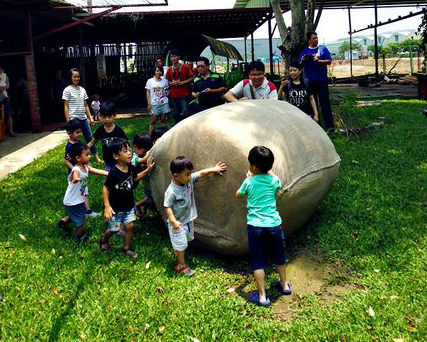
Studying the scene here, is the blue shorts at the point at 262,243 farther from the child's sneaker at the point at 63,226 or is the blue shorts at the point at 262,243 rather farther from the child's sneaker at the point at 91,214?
the child's sneaker at the point at 91,214

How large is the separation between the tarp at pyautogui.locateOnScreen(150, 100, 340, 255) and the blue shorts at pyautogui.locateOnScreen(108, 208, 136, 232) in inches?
13.5

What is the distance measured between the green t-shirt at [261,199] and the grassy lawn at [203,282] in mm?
608

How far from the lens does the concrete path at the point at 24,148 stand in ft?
27.6

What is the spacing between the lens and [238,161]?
12.7ft

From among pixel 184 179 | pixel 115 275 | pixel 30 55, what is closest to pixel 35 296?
pixel 115 275

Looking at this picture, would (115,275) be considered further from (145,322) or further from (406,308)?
(406,308)

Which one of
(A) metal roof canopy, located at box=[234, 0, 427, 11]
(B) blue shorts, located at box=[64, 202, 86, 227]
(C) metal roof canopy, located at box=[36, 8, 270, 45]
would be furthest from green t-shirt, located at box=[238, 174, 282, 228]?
(A) metal roof canopy, located at box=[234, 0, 427, 11]

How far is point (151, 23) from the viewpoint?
17156 mm

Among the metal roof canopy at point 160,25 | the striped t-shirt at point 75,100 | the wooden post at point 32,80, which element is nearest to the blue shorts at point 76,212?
the striped t-shirt at point 75,100

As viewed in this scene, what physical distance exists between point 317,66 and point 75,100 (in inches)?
167

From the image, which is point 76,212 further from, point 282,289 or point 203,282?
point 282,289

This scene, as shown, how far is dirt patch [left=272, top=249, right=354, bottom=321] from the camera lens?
11.4 feet

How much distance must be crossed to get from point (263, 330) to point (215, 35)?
67.5ft

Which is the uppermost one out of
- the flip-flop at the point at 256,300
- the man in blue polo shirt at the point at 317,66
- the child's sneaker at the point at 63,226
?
the man in blue polo shirt at the point at 317,66
